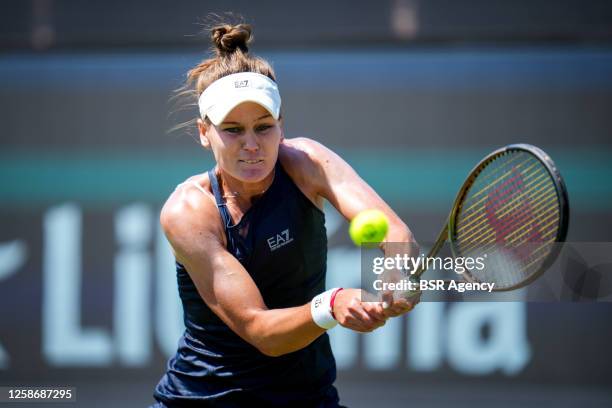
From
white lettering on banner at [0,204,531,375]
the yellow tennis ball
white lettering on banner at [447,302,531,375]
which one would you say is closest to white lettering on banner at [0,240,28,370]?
white lettering on banner at [0,204,531,375]

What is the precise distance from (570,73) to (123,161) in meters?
2.50

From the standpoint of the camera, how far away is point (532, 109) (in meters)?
5.02

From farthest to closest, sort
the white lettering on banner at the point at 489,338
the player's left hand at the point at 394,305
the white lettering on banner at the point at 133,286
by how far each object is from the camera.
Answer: the white lettering on banner at the point at 133,286
the white lettering on banner at the point at 489,338
the player's left hand at the point at 394,305

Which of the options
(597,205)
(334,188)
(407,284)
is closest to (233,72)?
(334,188)

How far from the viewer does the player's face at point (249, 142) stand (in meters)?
2.73

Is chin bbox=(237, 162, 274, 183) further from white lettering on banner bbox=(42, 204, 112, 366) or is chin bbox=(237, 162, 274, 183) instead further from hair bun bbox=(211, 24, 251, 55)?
white lettering on banner bbox=(42, 204, 112, 366)

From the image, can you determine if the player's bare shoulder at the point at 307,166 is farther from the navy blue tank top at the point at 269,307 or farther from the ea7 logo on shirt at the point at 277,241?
the ea7 logo on shirt at the point at 277,241

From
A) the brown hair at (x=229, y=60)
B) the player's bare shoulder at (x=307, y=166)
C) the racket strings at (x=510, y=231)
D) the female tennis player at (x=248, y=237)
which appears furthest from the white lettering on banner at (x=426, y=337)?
the brown hair at (x=229, y=60)

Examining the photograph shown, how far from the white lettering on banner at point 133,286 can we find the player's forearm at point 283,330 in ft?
8.14

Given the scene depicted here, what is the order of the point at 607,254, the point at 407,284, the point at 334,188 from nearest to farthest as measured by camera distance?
the point at 407,284
the point at 334,188
the point at 607,254

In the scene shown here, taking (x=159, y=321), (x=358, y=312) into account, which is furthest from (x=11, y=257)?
(x=358, y=312)

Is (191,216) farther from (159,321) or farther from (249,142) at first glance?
(159,321)

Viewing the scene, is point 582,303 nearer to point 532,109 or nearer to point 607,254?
point 607,254

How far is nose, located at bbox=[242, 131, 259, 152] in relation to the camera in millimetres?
2715
